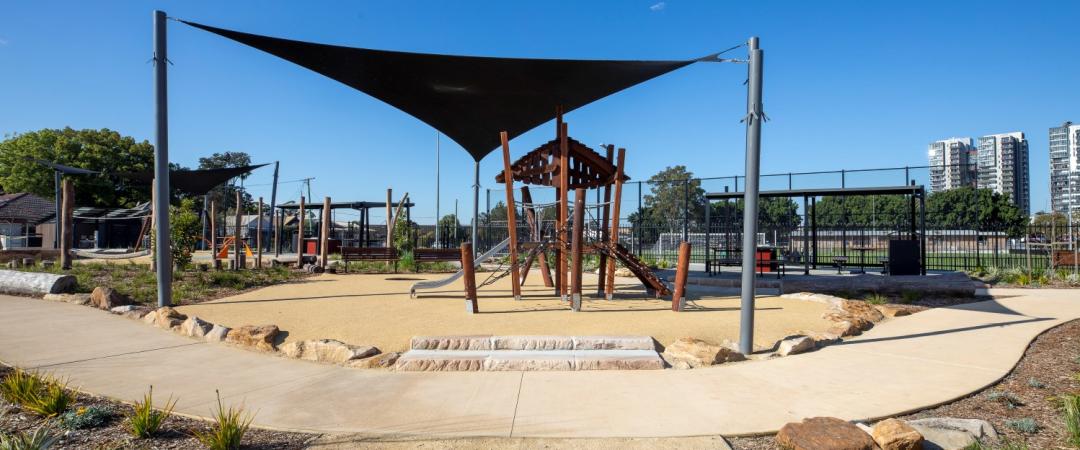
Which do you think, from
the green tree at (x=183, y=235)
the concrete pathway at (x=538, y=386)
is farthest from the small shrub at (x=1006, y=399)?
the green tree at (x=183, y=235)

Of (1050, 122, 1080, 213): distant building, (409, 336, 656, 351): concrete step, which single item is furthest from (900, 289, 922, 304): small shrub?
(1050, 122, 1080, 213): distant building

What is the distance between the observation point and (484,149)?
14578 millimetres

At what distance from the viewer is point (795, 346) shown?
19.4ft

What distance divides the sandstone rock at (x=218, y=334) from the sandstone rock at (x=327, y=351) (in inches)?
43.3

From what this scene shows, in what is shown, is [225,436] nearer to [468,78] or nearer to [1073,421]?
[1073,421]

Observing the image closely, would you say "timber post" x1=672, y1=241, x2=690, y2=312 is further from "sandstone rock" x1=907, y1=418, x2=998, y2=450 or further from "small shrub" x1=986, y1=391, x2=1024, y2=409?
"sandstone rock" x1=907, y1=418, x2=998, y2=450

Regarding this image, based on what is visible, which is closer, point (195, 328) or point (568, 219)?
point (195, 328)

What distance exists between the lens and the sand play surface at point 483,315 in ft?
22.2

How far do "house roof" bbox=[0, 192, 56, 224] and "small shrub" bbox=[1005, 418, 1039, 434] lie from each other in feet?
150

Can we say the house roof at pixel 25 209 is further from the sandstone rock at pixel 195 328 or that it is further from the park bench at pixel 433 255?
the sandstone rock at pixel 195 328

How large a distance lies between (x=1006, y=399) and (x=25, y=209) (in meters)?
49.5

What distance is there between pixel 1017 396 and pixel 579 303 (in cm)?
528

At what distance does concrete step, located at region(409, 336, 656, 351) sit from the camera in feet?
19.4

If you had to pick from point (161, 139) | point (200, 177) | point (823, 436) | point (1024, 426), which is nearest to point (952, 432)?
point (1024, 426)
